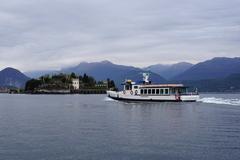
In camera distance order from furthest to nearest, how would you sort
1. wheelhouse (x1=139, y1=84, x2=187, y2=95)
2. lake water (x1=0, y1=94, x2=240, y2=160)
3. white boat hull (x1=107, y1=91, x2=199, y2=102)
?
wheelhouse (x1=139, y1=84, x2=187, y2=95) < white boat hull (x1=107, y1=91, x2=199, y2=102) < lake water (x1=0, y1=94, x2=240, y2=160)

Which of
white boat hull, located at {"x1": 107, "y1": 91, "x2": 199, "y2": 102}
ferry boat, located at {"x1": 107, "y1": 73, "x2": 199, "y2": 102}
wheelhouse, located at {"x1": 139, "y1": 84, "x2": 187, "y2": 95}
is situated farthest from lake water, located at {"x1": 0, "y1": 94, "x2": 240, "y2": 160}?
wheelhouse, located at {"x1": 139, "y1": 84, "x2": 187, "y2": 95}

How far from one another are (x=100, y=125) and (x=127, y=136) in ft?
32.1

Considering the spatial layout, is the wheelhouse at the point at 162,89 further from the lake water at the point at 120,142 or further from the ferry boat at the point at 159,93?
the lake water at the point at 120,142

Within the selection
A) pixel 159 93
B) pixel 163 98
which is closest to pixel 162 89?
pixel 159 93

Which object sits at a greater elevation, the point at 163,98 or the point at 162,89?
the point at 162,89

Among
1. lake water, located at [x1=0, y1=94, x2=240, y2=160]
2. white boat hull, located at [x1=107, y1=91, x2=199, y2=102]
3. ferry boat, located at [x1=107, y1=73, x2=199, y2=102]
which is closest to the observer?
lake water, located at [x1=0, y1=94, x2=240, y2=160]

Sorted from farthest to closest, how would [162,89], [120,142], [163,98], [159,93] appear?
[159,93], [162,89], [163,98], [120,142]

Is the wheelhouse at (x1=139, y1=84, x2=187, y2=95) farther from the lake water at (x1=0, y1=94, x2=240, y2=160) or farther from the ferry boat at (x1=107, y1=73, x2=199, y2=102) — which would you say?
the lake water at (x1=0, y1=94, x2=240, y2=160)

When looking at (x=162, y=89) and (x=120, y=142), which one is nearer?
(x=120, y=142)

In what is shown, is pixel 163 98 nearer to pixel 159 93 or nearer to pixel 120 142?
pixel 159 93

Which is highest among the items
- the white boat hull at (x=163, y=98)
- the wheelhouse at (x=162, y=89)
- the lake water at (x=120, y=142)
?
the wheelhouse at (x=162, y=89)

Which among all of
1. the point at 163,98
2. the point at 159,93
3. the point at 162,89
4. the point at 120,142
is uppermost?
the point at 162,89

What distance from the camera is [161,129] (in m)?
41.7

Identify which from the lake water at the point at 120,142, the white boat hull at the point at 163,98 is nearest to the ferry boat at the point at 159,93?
the white boat hull at the point at 163,98
